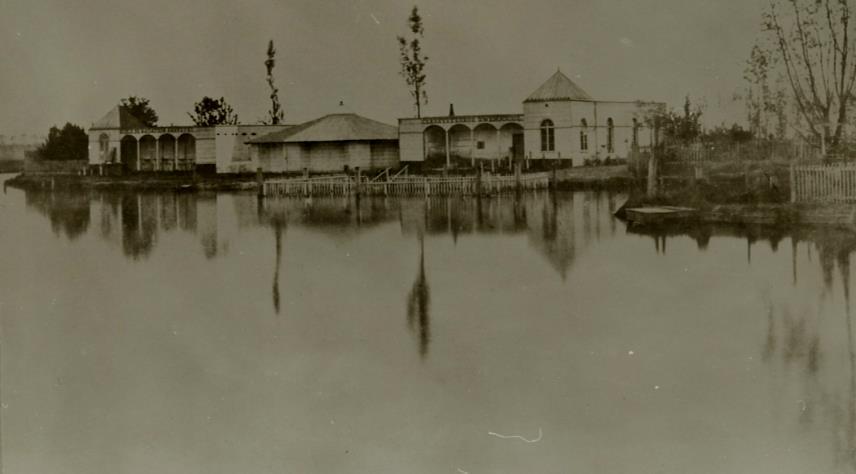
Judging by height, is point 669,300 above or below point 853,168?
below

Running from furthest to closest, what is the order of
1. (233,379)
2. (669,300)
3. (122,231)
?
1. (122,231)
2. (669,300)
3. (233,379)

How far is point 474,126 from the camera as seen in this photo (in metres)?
29.2

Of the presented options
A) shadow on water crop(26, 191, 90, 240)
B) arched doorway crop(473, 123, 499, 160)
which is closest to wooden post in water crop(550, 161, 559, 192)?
arched doorway crop(473, 123, 499, 160)

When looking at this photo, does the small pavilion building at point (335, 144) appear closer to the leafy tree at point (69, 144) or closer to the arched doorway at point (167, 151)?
the leafy tree at point (69, 144)

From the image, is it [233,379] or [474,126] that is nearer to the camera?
[233,379]

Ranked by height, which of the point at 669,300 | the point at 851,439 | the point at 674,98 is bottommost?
the point at 851,439

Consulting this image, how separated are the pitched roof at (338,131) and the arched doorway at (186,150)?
6433 mm

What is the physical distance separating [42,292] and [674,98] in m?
7.36

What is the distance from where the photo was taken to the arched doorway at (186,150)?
36844mm

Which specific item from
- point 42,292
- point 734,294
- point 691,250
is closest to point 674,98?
point 691,250

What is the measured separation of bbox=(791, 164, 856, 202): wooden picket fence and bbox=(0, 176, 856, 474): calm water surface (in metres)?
0.93

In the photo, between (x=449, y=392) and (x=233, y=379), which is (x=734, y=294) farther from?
(x=233, y=379)

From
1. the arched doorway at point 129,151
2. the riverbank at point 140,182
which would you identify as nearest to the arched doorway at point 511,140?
the riverbank at point 140,182

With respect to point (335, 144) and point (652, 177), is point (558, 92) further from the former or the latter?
point (652, 177)
